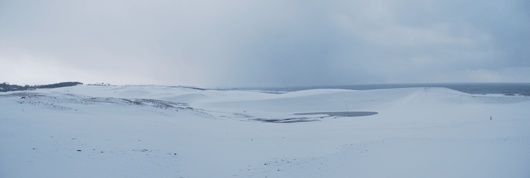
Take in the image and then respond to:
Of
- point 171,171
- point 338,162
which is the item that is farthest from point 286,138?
point 171,171

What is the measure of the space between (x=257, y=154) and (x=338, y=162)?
3.06 m

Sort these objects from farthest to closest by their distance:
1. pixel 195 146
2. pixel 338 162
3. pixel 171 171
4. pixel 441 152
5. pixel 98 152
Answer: pixel 195 146 → pixel 441 152 → pixel 338 162 → pixel 98 152 → pixel 171 171

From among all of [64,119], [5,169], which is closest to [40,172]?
[5,169]

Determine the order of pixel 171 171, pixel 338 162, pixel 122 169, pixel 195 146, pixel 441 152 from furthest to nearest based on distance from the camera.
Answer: pixel 195 146 → pixel 441 152 → pixel 338 162 → pixel 171 171 → pixel 122 169

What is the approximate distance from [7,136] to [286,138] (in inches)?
413

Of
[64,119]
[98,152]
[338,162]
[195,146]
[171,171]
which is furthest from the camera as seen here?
[64,119]

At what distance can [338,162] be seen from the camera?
28.5 feet

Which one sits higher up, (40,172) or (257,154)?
(40,172)

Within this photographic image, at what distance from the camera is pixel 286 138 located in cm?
1289

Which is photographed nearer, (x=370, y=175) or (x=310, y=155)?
(x=370, y=175)

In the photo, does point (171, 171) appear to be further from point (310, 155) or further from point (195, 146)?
point (310, 155)

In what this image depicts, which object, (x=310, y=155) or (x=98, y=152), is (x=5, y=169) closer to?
(x=98, y=152)

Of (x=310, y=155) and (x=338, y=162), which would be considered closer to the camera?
(x=338, y=162)

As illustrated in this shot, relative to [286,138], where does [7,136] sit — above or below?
above
